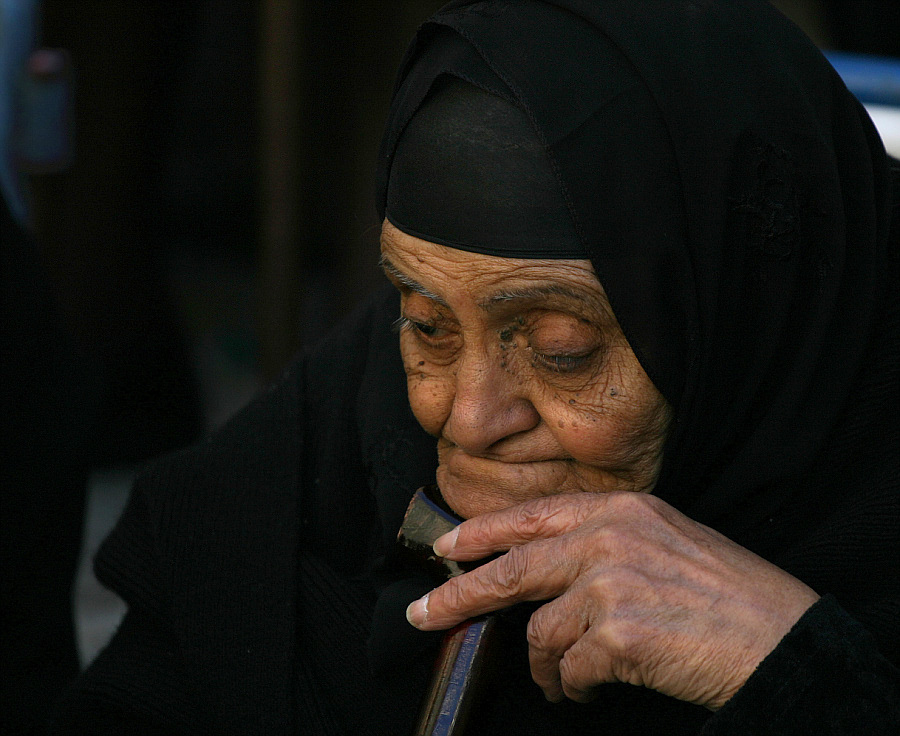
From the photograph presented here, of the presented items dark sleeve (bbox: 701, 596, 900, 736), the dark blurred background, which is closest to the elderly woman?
dark sleeve (bbox: 701, 596, 900, 736)

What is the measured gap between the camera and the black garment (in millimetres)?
2092

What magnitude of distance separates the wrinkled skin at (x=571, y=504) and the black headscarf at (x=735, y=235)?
66 millimetres

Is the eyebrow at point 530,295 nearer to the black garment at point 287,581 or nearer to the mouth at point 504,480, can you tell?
the mouth at point 504,480

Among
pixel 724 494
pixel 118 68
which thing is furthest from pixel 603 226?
pixel 118 68

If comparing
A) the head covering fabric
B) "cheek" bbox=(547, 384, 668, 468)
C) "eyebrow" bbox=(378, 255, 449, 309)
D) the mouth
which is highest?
the head covering fabric

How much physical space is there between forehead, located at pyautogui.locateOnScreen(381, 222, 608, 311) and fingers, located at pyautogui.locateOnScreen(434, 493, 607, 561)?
0.33 metres

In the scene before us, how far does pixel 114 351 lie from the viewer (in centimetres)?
572

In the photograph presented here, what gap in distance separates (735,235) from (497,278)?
40cm

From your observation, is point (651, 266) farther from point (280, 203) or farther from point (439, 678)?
point (280, 203)

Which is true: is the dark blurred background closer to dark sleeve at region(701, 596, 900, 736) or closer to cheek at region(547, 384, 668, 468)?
cheek at region(547, 384, 668, 468)

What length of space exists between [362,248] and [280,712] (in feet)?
12.4

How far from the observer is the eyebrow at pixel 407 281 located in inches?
71.1

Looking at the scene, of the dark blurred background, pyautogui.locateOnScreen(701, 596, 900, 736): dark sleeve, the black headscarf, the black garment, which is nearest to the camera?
pyautogui.locateOnScreen(701, 596, 900, 736): dark sleeve

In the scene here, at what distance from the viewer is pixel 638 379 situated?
177 centimetres
